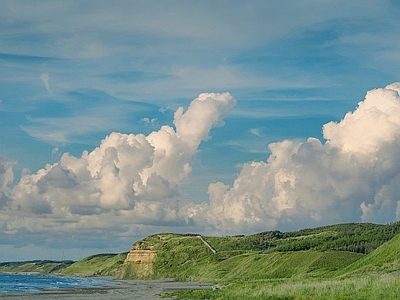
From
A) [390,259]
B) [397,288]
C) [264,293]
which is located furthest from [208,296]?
[390,259]

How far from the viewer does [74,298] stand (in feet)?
412

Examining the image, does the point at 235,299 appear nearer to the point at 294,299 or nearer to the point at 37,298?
the point at 294,299

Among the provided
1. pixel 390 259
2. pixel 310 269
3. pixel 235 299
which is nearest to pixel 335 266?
pixel 310 269

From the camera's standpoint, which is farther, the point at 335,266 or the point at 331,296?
the point at 335,266

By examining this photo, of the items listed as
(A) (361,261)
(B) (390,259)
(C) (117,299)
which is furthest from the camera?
(A) (361,261)

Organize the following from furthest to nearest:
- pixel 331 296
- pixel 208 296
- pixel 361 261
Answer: pixel 361 261
pixel 208 296
pixel 331 296

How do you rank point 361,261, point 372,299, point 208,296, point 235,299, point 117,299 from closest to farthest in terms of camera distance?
point 372,299, point 235,299, point 208,296, point 117,299, point 361,261

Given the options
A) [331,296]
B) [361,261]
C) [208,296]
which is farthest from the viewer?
[361,261]

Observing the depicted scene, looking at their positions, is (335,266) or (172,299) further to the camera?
(335,266)

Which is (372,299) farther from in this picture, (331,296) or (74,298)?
(74,298)

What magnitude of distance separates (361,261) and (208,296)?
6861cm

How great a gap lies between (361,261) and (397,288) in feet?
291

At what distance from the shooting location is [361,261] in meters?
161

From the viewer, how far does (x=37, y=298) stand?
126m
